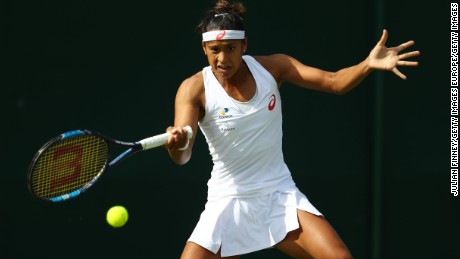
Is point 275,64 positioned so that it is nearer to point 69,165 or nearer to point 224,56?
point 224,56

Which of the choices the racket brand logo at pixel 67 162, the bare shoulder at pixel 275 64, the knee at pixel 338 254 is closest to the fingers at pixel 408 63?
the bare shoulder at pixel 275 64

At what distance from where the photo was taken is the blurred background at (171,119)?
5508 millimetres

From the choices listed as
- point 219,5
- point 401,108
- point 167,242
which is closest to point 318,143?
point 401,108

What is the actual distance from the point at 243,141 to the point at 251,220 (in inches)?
14.8

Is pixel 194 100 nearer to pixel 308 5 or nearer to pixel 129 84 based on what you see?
pixel 129 84

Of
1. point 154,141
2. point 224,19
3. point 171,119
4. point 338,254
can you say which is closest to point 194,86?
point 224,19

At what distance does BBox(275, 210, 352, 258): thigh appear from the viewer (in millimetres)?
4285

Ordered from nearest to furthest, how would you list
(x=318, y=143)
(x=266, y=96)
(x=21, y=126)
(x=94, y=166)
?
(x=94, y=166) → (x=266, y=96) → (x=21, y=126) → (x=318, y=143)

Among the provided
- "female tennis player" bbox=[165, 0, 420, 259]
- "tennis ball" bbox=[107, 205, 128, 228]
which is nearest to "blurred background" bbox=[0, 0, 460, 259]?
"tennis ball" bbox=[107, 205, 128, 228]

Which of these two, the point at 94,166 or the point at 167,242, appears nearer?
the point at 94,166

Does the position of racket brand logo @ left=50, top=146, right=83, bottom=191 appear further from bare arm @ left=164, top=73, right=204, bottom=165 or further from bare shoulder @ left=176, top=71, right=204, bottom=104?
bare shoulder @ left=176, top=71, right=204, bottom=104

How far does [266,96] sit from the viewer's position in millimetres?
4637

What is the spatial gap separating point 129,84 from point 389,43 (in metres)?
1.57

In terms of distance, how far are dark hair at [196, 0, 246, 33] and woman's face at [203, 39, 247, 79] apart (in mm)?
→ 74
